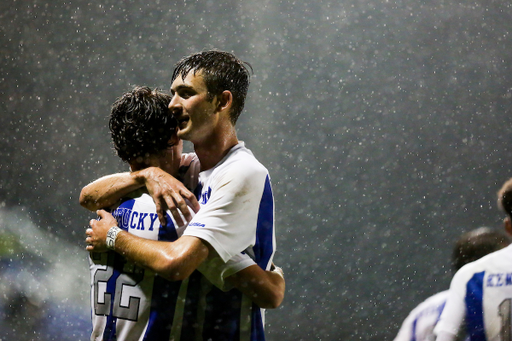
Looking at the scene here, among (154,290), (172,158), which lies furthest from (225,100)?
(154,290)

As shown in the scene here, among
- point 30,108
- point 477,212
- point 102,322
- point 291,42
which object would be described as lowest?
point 477,212

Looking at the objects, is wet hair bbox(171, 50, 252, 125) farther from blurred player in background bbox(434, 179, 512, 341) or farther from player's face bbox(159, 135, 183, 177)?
blurred player in background bbox(434, 179, 512, 341)

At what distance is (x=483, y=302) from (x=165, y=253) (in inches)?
39.4

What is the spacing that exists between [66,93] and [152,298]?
5774mm

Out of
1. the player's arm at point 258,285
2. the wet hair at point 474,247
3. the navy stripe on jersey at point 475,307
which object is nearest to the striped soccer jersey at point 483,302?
the navy stripe on jersey at point 475,307

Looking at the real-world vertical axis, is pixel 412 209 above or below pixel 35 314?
above

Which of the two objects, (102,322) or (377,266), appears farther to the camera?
(377,266)

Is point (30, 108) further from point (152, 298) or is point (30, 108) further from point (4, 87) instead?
point (152, 298)

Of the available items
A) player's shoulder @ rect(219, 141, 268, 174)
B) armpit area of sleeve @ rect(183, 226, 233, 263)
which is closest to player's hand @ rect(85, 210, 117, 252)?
armpit area of sleeve @ rect(183, 226, 233, 263)

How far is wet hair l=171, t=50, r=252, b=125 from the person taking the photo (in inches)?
69.5

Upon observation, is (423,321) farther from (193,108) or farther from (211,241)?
(193,108)

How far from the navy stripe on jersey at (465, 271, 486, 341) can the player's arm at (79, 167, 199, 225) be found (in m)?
0.90

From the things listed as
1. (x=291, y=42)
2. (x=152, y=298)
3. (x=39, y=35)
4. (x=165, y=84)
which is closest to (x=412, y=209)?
(x=291, y=42)

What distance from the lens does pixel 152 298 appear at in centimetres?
159
